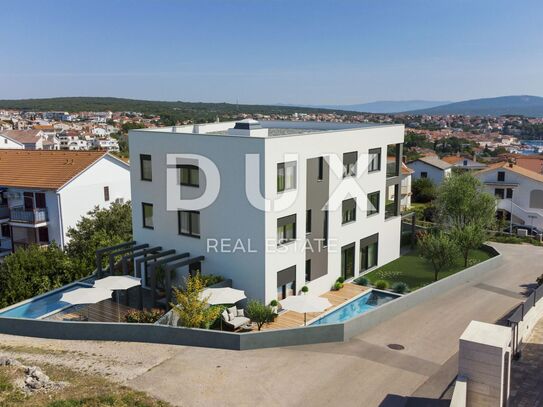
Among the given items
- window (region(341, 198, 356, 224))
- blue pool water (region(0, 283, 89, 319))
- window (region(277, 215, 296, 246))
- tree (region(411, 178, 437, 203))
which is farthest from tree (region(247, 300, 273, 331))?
tree (region(411, 178, 437, 203))

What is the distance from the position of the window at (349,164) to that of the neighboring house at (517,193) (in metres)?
25.0

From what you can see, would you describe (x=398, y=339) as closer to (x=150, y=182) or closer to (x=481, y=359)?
(x=481, y=359)

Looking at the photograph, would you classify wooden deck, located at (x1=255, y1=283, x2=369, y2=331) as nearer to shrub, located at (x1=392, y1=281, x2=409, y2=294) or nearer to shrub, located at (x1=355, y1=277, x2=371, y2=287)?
shrub, located at (x1=355, y1=277, x2=371, y2=287)

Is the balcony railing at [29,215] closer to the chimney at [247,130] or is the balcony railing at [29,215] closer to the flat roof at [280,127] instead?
the flat roof at [280,127]

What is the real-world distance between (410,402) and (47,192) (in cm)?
2952

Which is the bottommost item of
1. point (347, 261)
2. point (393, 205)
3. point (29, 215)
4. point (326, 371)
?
point (326, 371)

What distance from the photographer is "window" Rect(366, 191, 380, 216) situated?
30.4 metres

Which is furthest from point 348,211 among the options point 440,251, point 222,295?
point 222,295

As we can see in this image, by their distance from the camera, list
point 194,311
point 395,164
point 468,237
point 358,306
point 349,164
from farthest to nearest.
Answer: point 395,164 → point 468,237 → point 349,164 → point 358,306 → point 194,311

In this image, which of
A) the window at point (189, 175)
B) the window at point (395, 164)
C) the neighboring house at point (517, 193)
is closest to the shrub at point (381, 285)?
the window at point (395, 164)

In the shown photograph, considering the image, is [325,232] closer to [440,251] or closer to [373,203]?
[373,203]

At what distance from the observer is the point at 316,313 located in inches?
927

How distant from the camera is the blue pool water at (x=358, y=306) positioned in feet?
75.2

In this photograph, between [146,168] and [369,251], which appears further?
[369,251]
